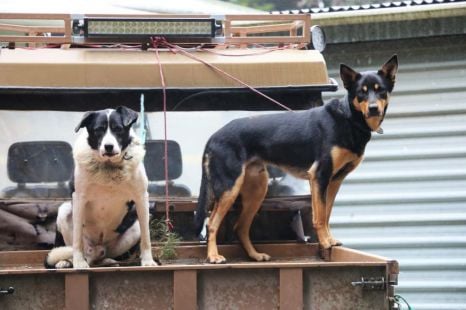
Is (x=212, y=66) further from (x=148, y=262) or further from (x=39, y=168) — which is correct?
(x=148, y=262)

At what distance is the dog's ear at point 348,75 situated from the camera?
6.76m

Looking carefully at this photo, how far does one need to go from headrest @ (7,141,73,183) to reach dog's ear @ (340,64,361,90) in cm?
209

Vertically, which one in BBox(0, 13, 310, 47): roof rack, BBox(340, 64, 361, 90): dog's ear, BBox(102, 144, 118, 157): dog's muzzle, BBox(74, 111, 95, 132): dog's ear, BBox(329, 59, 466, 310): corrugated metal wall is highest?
BBox(0, 13, 310, 47): roof rack

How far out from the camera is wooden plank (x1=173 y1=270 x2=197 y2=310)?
550 cm

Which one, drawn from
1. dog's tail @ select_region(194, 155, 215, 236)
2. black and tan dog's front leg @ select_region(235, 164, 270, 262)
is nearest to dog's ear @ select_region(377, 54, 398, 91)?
black and tan dog's front leg @ select_region(235, 164, 270, 262)

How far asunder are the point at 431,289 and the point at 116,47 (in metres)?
4.83

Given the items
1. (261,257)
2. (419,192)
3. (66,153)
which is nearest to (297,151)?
(261,257)

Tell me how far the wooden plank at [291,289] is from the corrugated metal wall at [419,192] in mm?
5499

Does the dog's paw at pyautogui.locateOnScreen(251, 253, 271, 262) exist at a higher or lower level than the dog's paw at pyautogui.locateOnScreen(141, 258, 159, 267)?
lower

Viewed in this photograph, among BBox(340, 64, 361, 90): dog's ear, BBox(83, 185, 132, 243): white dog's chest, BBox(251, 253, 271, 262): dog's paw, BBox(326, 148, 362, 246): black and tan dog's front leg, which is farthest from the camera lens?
BBox(251, 253, 271, 262): dog's paw

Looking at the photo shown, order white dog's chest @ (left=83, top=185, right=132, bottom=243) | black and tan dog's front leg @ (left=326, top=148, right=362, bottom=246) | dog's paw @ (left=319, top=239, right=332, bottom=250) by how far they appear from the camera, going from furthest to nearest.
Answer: dog's paw @ (left=319, top=239, right=332, bottom=250) < black and tan dog's front leg @ (left=326, top=148, right=362, bottom=246) < white dog's chest @ (left=83, top=185, right=132, bottom=243)

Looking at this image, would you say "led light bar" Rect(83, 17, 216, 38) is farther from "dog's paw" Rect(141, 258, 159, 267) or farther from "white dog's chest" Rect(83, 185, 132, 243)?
"dog's paw" Rect(141, 258, 159, 267)

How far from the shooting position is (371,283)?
18.2 feet

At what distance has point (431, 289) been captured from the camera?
10844 mm
